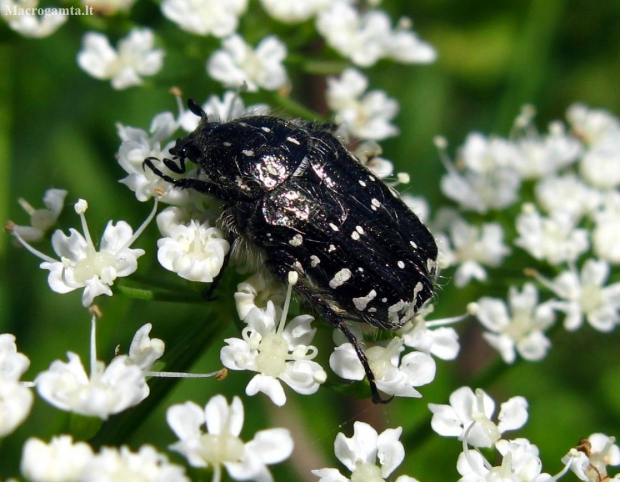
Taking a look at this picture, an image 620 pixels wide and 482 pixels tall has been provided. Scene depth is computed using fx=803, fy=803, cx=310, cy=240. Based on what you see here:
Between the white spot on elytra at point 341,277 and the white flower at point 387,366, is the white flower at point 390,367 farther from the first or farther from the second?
the white spot on elytra at point 341,277

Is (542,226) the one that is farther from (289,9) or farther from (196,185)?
(196,185)

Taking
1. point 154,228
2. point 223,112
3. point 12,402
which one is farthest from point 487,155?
point 12,402

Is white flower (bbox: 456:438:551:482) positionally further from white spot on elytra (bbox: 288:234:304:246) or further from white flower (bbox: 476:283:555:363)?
white flower (bbox: 476:283:555:363)

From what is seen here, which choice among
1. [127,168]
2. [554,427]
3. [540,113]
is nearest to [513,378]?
[554,427]

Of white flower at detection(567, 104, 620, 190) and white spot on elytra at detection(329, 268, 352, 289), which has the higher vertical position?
white flower at detection(567, 104, 620, 190)

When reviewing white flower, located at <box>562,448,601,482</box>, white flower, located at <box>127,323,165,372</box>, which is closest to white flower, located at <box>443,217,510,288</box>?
white flower, located at <box>562,448,601,482</box>

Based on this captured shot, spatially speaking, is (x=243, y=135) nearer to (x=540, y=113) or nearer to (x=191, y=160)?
(x=191, y=160)
